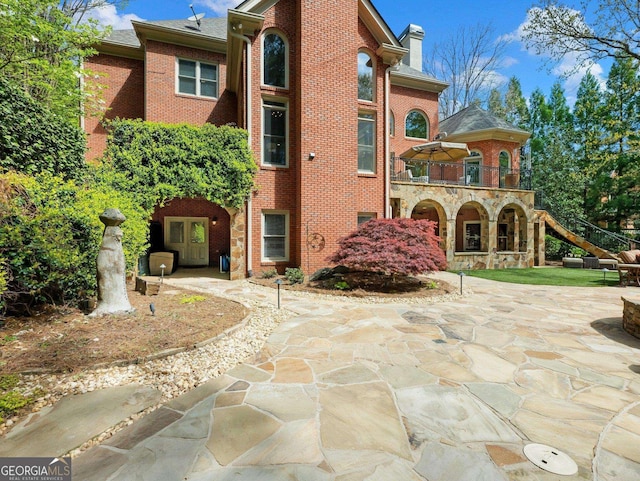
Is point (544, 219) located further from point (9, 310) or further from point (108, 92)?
point (108, 92)

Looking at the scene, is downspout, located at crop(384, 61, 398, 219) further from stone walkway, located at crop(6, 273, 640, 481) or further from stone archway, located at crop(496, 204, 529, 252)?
stone archway, located at crop(496, 204, 529, 252)

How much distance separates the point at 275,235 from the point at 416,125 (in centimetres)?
1172

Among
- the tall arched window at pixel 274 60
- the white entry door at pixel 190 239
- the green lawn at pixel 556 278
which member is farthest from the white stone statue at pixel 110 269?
the green lawn at pixel 556 278

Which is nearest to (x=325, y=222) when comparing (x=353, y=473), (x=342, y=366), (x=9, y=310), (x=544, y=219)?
(x=342, y=366)

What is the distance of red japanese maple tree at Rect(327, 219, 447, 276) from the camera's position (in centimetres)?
796

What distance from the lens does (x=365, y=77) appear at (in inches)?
448

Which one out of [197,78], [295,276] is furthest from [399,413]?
[197,78]

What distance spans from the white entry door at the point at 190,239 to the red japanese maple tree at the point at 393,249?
8.01 metres

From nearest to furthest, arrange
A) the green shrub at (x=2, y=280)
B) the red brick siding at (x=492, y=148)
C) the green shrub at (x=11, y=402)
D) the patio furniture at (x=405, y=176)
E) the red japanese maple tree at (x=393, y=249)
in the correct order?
the green shrub at (x=11, y=402) → the green shrub at (x=2, y=280) → the red japanese maple tree at (x=393, y=249) → the patio furniture at (x=405, y=176) → the red brick siding at (x=492, y=148)

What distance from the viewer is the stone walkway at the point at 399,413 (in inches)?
84.0

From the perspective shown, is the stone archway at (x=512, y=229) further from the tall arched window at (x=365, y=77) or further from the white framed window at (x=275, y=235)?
the white framed window at (x=275, y=235)

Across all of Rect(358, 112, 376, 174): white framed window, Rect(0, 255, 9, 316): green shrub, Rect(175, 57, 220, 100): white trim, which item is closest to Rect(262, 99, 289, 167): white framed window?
Rect(358, 112, 376, 174): white framed window

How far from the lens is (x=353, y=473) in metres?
2.08

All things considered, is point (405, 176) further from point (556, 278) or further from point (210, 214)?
point (210, 214)
